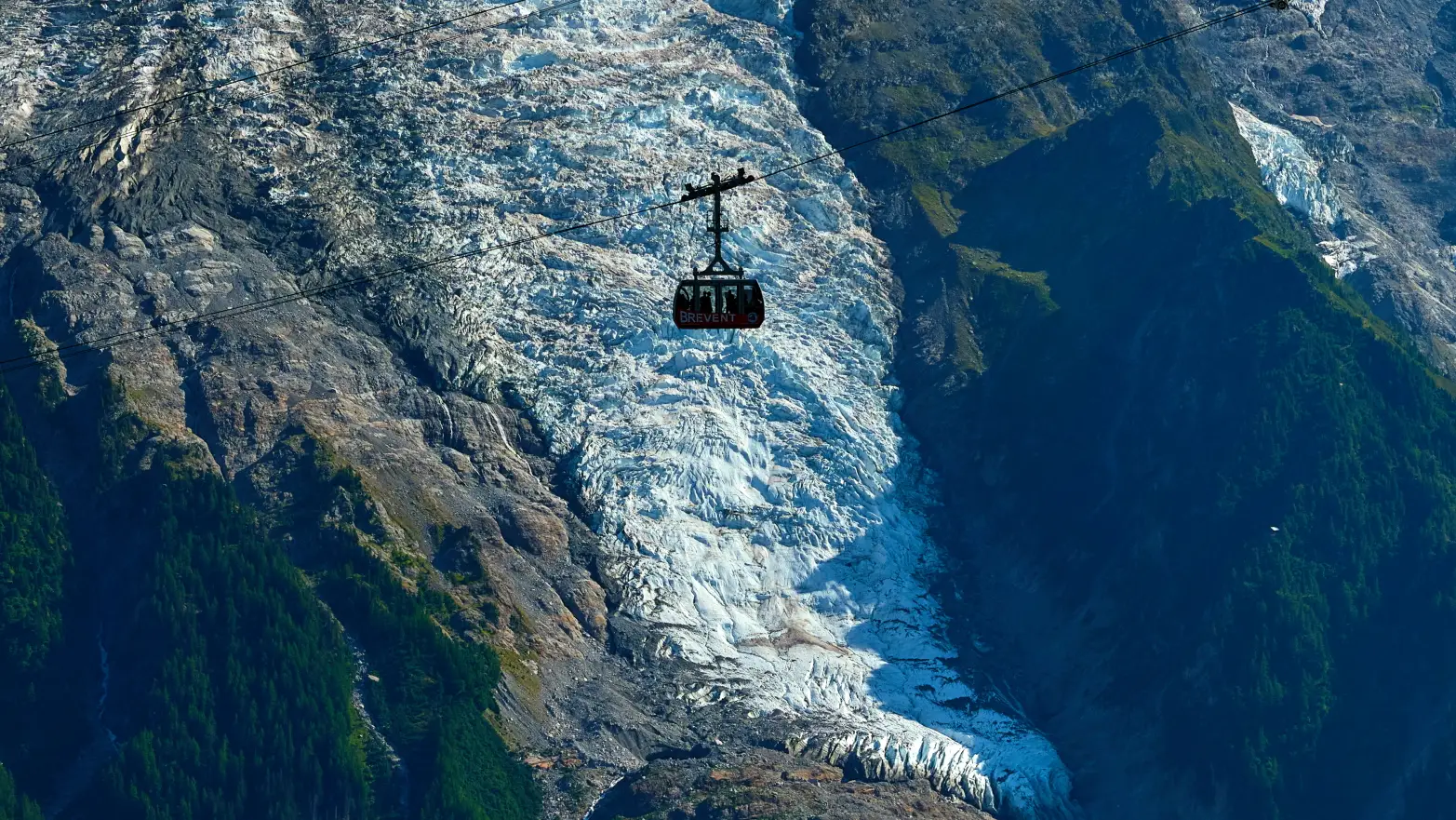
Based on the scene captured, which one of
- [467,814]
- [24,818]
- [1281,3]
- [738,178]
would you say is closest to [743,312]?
[738,178]

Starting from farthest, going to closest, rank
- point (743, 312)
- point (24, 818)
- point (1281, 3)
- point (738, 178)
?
1. point (24, 818)
2. point (1281, 3)
3. point (743, 312)
4. point (738, 178)

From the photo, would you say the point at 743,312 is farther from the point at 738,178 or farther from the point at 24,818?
the point at 24,818

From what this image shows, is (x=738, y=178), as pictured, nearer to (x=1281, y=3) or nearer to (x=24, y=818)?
(x=1281, y=3)

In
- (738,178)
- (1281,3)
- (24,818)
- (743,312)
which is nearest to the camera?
(738,178)

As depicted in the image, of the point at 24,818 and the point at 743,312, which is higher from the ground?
the point at 743,312

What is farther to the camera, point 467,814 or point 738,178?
point 467,814

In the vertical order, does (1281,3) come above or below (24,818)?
above

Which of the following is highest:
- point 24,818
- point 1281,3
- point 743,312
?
point 1281,3
